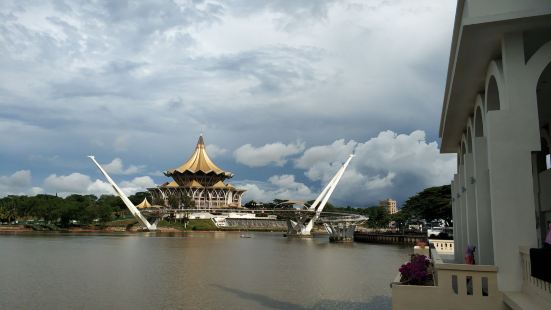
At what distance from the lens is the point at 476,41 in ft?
25.5

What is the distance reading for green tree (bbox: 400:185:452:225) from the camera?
217 ft

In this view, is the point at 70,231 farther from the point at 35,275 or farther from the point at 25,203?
the point at 35,275

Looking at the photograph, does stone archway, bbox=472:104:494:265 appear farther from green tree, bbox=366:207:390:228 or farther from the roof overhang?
green tree, bbox=366:207:390:228

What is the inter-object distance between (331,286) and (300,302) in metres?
3.94

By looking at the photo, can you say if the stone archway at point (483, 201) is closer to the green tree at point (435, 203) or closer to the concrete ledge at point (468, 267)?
the concrete ledge at point (468, 267)

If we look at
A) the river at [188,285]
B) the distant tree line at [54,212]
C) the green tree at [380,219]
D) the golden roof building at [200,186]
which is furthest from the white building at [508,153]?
the golden roof building at [200,186]

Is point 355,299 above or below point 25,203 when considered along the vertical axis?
below

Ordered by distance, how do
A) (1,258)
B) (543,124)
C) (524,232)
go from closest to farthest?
(524,232), (543,124), (1,258)

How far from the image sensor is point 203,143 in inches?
5098

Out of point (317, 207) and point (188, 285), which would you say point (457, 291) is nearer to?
point (188, 285)

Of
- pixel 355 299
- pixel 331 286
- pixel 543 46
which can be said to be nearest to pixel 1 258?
pixel 331 286

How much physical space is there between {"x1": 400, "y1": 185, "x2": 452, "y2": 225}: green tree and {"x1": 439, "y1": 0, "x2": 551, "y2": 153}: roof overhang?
188 feet

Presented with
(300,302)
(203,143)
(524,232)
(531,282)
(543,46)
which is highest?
(203,143)

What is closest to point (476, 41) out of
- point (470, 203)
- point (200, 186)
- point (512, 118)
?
point (512, 118)
